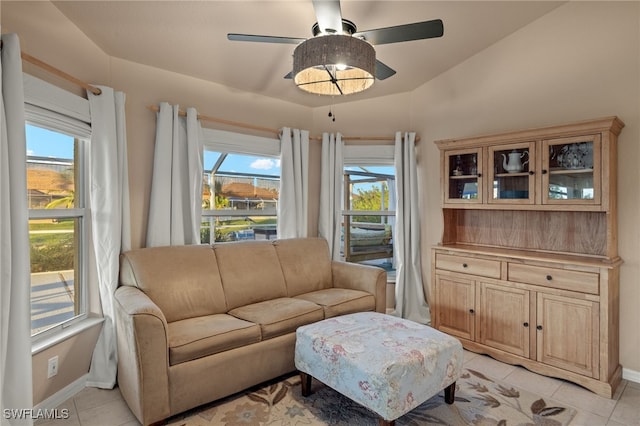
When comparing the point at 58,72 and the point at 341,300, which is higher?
the point at 58,72

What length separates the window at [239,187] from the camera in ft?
11.4

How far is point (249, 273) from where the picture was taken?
10.3 ft

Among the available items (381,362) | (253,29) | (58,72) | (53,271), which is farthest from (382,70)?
(53,271)

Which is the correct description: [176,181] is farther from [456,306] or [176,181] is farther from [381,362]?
[456,306]

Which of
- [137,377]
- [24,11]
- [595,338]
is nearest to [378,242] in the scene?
[595,338]

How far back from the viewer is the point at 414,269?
3904mm

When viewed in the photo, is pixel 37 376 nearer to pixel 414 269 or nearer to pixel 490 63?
pixel 414 269

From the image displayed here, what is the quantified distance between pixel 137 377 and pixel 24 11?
2115mm

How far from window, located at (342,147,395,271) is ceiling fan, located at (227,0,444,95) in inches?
77.0

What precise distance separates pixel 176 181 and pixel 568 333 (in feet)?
10.5

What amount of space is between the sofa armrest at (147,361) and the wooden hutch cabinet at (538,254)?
7.76ft

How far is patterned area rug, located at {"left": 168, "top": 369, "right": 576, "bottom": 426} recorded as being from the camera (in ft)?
7.02

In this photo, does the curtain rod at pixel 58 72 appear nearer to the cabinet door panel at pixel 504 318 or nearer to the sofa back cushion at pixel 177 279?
the sofa back cushion at pixel 177 279

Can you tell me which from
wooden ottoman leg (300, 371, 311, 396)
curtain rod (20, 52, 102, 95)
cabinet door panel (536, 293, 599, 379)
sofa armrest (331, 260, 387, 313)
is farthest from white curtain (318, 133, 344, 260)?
curtain rod (20, 52, 102, 95)
